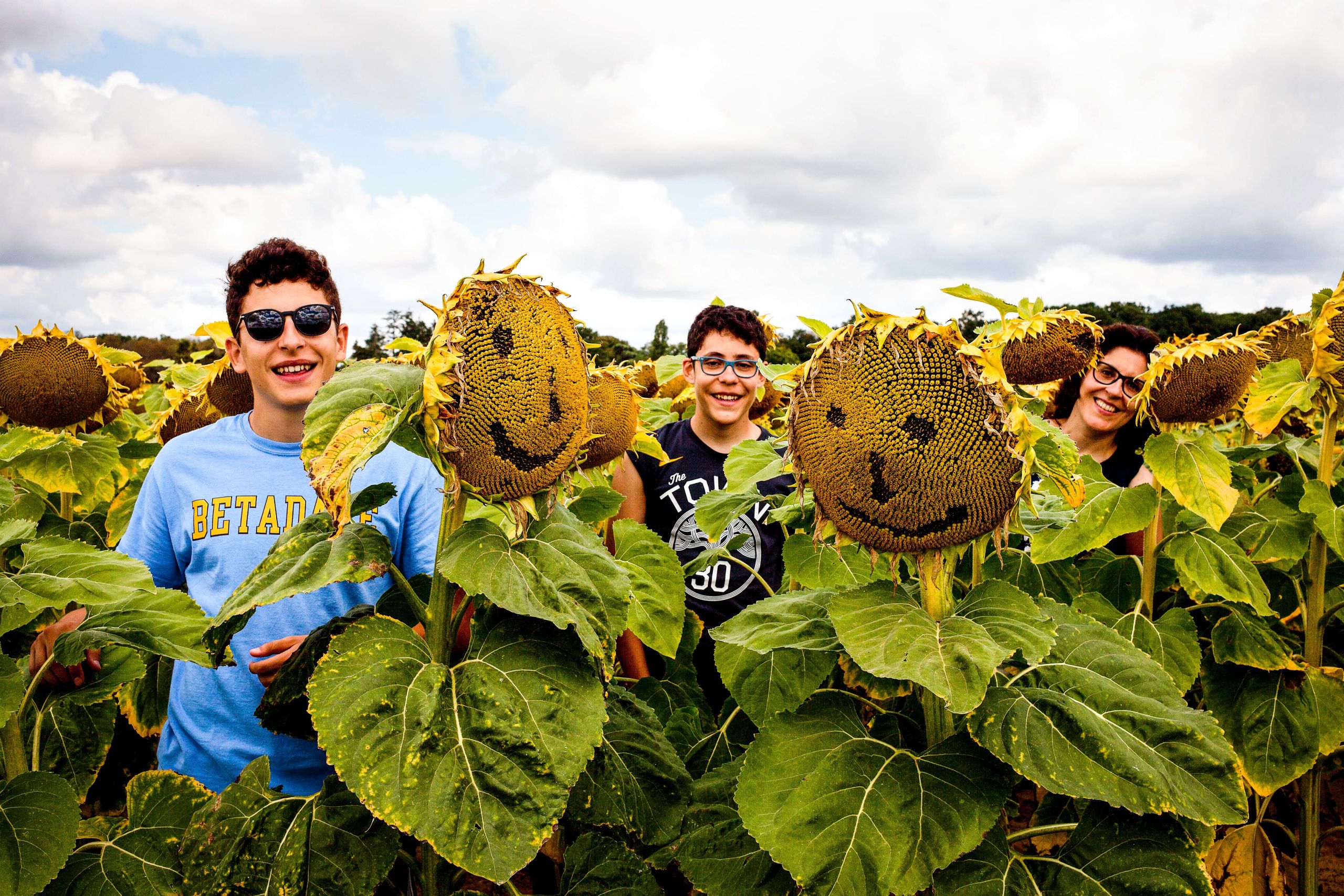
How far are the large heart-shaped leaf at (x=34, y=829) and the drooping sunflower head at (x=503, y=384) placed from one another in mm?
1340

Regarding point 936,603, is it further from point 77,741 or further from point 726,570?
point 77,741

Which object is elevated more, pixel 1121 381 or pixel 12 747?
pixel 1121 381

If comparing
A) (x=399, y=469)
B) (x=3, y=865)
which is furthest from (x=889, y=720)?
Answer: (x=3, y=865)

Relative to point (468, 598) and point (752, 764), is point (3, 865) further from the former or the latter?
point (752, 764)

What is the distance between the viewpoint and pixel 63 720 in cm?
306

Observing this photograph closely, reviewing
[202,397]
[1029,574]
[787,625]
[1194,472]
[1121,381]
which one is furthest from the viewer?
[202,397]

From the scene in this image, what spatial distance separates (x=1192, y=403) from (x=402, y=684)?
3366mm

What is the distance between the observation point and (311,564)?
1.72 metres

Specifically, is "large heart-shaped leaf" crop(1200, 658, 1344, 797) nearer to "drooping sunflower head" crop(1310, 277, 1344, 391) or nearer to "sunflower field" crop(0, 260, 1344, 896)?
"drooping sunflower head" crop(1310, 277, 1344, 391)

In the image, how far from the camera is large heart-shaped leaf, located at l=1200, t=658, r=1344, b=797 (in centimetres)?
351

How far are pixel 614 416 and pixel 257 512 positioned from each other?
1.96 meters

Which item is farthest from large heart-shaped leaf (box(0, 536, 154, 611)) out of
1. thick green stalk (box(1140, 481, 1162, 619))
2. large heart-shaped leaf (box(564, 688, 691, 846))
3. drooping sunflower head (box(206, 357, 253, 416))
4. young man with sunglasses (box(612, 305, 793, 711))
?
thick green stalk (box(1140, 481, 1162, 619))

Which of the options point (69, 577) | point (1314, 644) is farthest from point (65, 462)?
point (1314, 644)

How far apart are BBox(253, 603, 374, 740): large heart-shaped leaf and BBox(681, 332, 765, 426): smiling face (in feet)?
8.75
